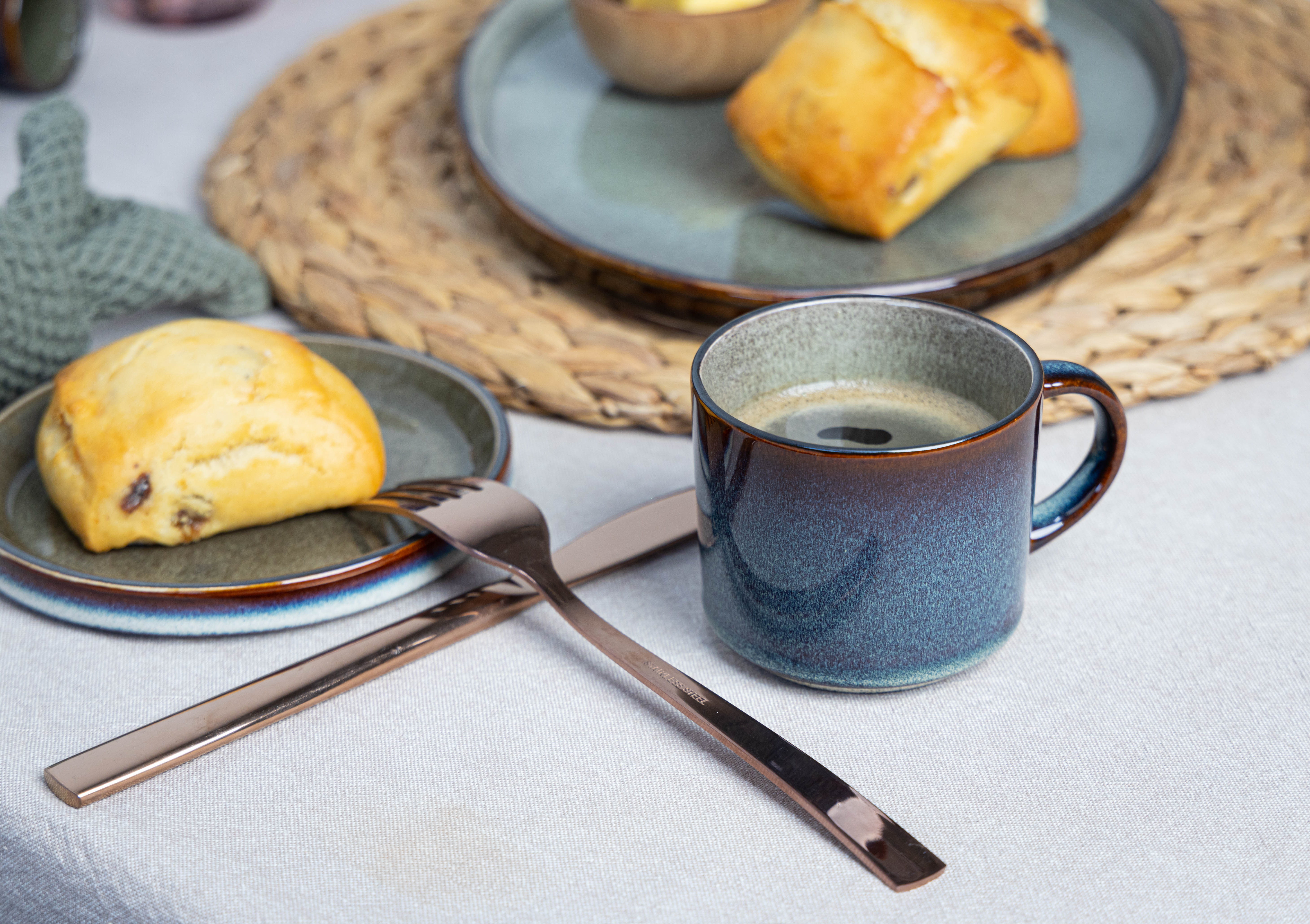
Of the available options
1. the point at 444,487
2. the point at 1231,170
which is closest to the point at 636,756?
the point at 444,487

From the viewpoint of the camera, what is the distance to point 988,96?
642mm

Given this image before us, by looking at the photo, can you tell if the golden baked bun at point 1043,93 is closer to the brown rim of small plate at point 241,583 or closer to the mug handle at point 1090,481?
the mug handle at point 1090,481

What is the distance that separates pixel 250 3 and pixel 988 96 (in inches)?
29.6

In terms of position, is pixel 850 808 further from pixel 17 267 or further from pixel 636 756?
pixel 17 267

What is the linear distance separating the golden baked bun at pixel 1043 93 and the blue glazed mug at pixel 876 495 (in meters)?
0.31

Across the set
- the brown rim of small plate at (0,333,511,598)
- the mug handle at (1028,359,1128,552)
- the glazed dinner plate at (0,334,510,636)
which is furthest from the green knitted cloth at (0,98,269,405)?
the mug handle at (1028,359,1128,552)

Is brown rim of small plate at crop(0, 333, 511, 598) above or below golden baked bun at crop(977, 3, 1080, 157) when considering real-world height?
below

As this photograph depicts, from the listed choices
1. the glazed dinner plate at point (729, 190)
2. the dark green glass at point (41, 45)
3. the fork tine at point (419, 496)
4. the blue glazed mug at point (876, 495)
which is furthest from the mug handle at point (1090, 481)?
the dark green glass at point (41, 45)

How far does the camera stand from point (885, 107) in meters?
0.63

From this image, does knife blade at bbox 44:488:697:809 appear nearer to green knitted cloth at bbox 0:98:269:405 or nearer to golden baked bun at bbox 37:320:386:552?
golden baked bun at bbox 37:320:386:552

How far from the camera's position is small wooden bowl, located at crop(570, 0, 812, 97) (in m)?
0.76

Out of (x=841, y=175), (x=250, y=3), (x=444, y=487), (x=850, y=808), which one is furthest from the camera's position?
(x=250, y=3)

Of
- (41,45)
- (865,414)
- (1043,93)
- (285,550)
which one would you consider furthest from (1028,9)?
(41,45)

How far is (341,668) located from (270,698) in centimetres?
3
